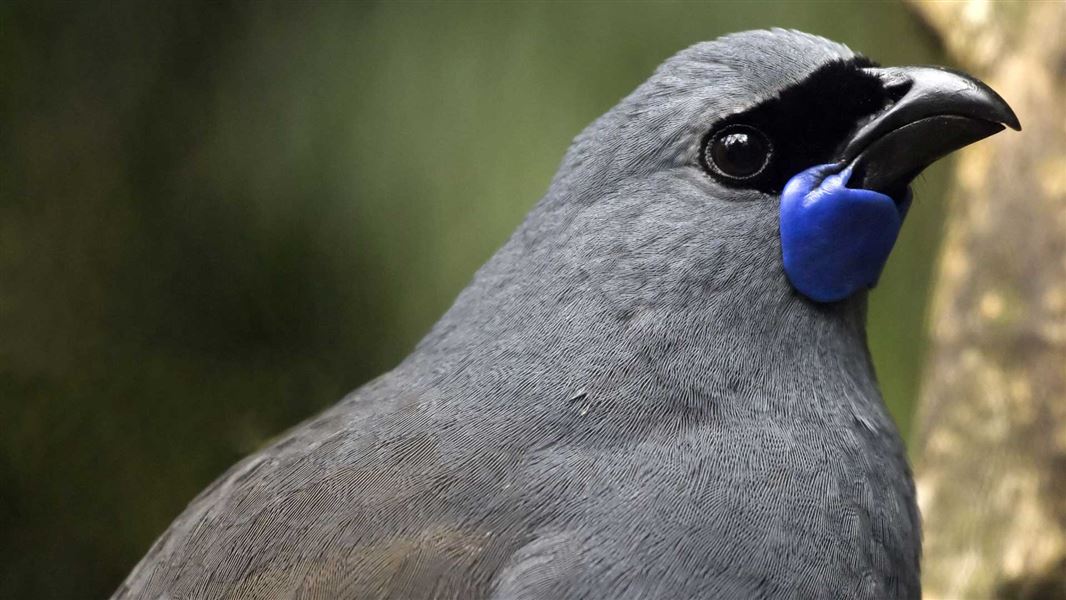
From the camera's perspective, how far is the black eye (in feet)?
7.82

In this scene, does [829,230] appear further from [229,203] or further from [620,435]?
[229,203]

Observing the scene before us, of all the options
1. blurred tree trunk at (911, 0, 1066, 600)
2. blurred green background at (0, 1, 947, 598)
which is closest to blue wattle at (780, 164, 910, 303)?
blurred green background at (0, 1, 947, 598)

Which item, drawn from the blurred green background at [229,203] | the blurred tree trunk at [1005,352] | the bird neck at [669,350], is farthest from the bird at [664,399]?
the blurred tree trunk at [1005,352]

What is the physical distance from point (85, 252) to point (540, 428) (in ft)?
5.02

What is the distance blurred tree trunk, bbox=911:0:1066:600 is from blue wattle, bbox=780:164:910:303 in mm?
1465

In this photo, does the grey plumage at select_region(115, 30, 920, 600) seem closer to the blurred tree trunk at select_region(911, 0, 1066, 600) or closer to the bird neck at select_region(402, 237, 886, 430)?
the bird neck at select_region(402, 237, 886, 430)

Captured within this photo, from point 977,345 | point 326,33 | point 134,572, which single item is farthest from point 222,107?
point 977,345

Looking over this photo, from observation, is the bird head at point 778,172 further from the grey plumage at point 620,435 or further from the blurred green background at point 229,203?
the blurred green background at point 229,203

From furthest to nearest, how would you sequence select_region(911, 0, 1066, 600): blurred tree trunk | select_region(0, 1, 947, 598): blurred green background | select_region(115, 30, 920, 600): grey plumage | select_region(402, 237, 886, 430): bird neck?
select_region(911, 0, 1066, 600): blurred tree trunk → select_region(0, 1, 947, 598): blurred green background → select_region(402, 237, 886, 430): bird neck → select_region(115, 30, 920, 600): grey plumage

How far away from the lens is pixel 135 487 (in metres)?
3.39

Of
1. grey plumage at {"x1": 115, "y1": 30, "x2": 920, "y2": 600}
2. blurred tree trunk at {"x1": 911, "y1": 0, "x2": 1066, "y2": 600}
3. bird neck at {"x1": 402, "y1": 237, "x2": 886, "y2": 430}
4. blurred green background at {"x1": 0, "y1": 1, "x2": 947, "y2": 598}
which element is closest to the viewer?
grey plumage at {"x1": 115, "y1": 30, "x2": 920, "y2": 600}

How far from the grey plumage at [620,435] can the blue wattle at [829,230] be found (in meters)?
0.04

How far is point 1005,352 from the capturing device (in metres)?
3.66

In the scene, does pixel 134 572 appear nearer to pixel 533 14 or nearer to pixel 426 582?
pixel 426 582
